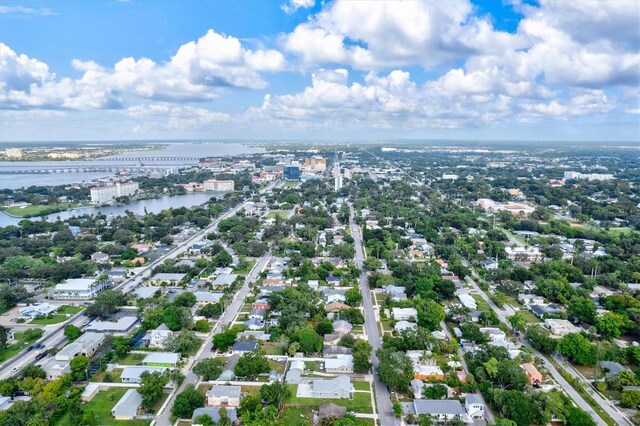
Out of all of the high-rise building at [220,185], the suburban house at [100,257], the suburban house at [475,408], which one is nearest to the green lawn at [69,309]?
the suburban house at [100,257]

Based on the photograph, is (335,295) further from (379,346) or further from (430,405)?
(430,405)

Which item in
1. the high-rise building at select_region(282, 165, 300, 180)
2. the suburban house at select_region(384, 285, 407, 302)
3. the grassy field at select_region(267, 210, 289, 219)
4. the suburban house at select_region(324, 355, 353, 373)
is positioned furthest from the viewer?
the high-rise building at select_region(282, 165, 300, 180)

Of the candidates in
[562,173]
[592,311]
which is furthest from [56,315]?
[562,173]

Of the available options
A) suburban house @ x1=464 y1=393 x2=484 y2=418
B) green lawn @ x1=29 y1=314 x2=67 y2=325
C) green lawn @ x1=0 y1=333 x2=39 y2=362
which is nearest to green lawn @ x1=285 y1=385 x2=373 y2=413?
suburban house @ x1=464 y1=393 x2=484 y2=418

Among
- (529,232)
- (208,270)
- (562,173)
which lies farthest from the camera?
(562,173)

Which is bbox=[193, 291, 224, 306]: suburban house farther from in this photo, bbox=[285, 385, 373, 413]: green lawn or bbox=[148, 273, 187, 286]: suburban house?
bbox=[285, 385, 373, 413]: green lawn

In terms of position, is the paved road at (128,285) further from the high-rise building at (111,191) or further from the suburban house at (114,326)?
the high-rise building at (111,191)

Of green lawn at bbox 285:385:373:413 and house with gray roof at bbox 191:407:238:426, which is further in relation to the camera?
green lawn at bbox 285:385:373:413

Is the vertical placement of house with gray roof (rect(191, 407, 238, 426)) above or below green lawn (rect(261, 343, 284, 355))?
above
